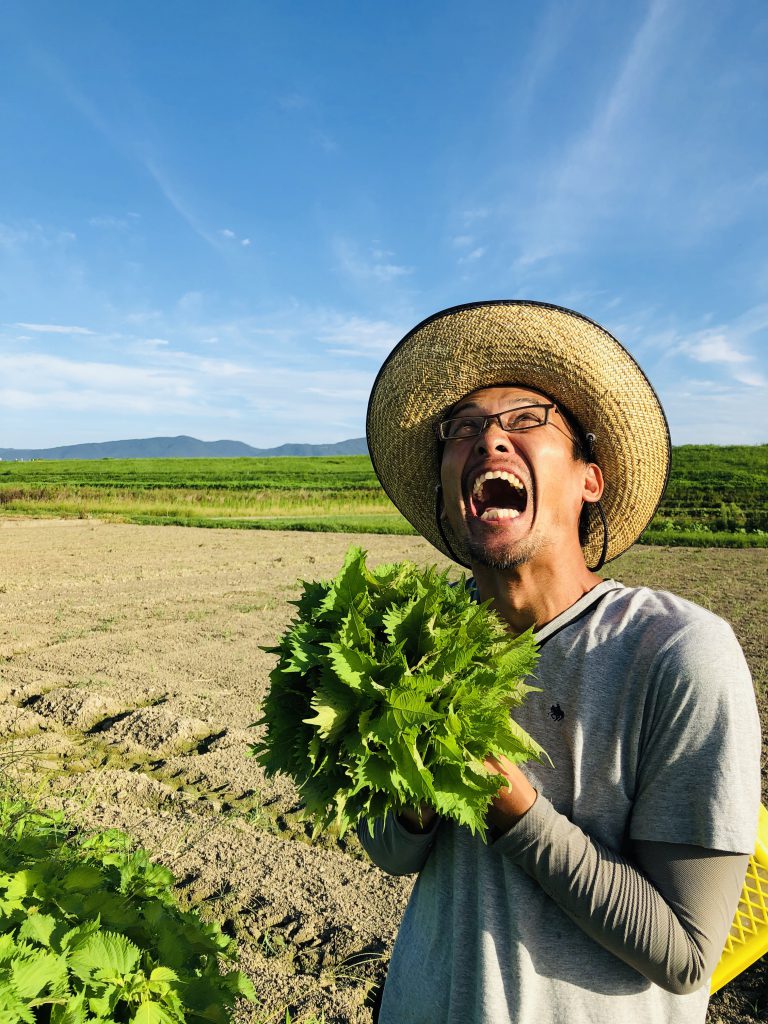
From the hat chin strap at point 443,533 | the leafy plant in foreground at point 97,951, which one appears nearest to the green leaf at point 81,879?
the leafy plant in foreground at point 97,951

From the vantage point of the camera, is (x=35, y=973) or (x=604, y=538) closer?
(x=35, y=973)

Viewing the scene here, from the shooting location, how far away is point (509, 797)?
141 centimetres

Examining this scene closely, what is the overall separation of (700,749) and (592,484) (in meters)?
1.09

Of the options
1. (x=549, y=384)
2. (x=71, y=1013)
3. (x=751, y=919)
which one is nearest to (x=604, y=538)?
(x=549, y=384)

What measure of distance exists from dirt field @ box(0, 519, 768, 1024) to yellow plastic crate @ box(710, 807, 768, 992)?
58.8 inches

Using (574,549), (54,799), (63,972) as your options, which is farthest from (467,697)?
(54,799)

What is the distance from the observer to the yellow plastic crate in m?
1.75

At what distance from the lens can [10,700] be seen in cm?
A: 645

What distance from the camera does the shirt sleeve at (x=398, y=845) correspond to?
170 centimetres

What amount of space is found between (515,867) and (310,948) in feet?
7.77

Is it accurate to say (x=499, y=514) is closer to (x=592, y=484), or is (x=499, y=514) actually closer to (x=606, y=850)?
(x=592, y=484)

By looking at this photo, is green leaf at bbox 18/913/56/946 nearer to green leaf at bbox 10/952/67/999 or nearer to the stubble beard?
green leaf at bbox 10/952/67/999

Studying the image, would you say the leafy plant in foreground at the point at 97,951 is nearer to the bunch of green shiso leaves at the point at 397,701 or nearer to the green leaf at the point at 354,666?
the bunch of green shiso leaves at the point at 397,701

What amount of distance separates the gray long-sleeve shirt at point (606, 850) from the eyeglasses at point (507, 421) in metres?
0.55
